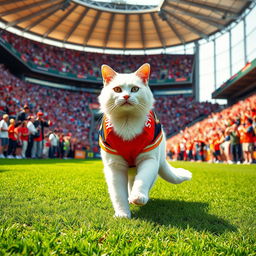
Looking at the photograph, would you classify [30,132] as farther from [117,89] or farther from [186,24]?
[186,24]

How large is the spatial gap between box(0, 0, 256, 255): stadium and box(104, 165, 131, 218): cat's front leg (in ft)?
0.41

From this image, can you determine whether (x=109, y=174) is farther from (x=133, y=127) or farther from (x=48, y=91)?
(x=48, y=91)

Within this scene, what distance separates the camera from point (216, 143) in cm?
1531

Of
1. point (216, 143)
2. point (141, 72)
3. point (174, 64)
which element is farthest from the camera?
point (174, 64)

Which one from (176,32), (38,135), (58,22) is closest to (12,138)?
(38,135)

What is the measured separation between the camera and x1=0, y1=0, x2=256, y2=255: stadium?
65.8 inches

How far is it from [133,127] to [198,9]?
3074 cm

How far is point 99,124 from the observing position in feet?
12.0

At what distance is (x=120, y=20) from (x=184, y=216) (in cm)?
3471

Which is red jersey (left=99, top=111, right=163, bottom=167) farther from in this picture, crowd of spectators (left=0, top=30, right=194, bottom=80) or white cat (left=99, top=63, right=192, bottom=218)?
crowd of spectators (left=0, top=30, right=194, bottom=80)

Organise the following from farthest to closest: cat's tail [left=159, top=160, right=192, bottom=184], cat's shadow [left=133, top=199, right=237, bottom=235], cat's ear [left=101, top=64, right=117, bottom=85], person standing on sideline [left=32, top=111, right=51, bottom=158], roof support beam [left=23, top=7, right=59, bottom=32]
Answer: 1. roof support beam [left=23, top=7, right=59, bottom=32]
2. person standing on sideline [left=32, top=111, right=51, bottom=158]
3. cat's tail [left=159, top=160, right=192, bottom=184]
4. cat's ear [left=101, top=64, right=117, bottom=85]
5. cat's shadow [left=133, top=199, right=237, bottom=235]

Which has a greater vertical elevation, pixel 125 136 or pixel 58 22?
pixel 58 22

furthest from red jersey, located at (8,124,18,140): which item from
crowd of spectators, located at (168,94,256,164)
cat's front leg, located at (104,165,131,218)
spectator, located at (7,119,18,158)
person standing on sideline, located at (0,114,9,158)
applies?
crowd of spectators, located at (168,94,256,164)

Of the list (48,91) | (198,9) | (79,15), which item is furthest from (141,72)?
(48,91)
